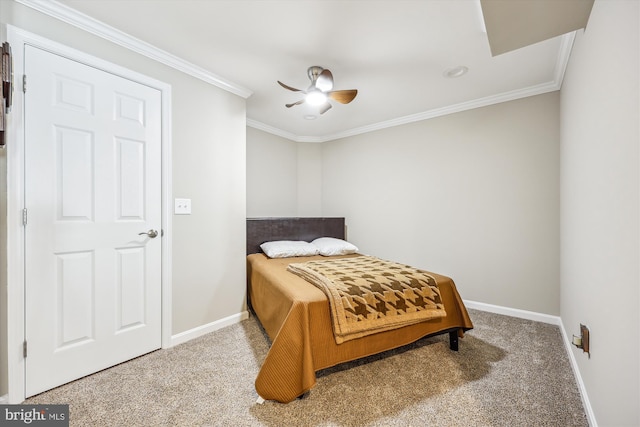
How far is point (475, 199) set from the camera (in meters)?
3.02

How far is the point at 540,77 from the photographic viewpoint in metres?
2.47

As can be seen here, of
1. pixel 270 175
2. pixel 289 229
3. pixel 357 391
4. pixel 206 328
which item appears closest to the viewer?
pixel 357 391

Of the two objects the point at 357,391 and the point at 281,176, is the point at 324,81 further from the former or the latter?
the point at 357,391

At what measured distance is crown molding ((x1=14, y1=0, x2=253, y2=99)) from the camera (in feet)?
5.26

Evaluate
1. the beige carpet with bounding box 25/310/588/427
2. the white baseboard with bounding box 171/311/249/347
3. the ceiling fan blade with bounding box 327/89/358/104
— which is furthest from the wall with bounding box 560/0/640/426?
the white baseboard with bounding box 171/311/249/347

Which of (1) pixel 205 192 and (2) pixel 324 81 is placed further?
(1) pixel 205 192

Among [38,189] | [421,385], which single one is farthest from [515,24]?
[38,189]

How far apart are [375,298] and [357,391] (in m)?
0.57

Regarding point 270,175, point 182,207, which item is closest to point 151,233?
point 182,207

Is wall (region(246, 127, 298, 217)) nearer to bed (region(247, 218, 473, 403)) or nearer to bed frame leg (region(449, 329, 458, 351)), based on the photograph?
bed (region(247, 218, 473, 403))

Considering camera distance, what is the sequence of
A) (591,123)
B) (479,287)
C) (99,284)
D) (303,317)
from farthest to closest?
1. (479,287)
2. (99,284)
3. (303,317)
4. (591,123)

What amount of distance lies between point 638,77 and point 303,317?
1751 mm

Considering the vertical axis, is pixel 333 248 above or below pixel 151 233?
below

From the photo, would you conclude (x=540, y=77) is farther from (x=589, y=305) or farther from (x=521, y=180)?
(x=589, y=305)
